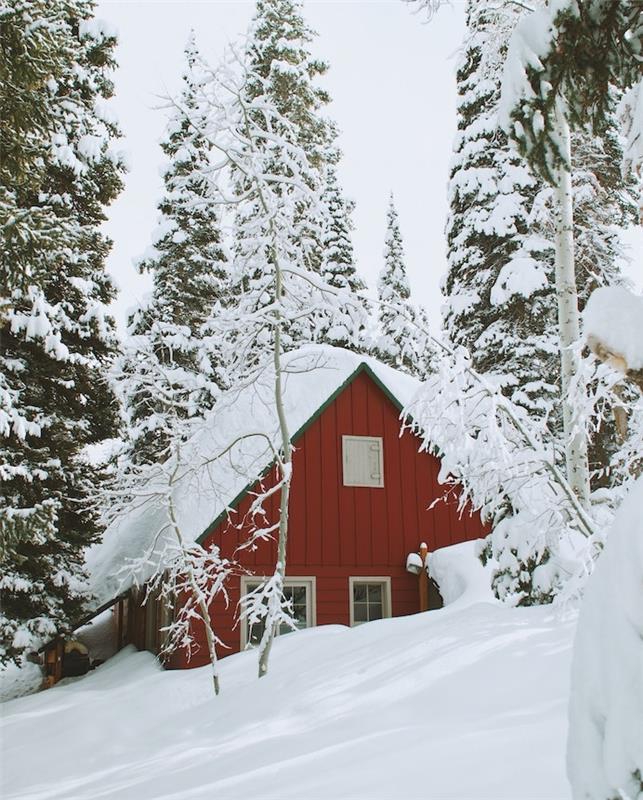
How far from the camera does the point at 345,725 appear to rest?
5789 mm

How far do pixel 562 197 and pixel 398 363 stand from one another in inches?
738

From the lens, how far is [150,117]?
9773 mm

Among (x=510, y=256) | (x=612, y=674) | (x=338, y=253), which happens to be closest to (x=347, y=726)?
(x=612, y=674)

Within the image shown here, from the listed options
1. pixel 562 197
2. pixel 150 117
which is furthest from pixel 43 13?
pixel 562 197

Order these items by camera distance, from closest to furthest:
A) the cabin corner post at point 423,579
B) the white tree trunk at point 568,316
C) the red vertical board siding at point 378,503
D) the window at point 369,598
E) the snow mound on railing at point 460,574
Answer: the white tree trunk at point 568,316, the snow mound on railing at point 460,574, the cabin corner post at point 423,579, the window at point 369,598, the red vertical board siding at point 378,503

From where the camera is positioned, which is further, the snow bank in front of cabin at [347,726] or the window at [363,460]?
the window at [363,460]

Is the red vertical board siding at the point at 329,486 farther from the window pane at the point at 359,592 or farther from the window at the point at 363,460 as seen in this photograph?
the window pane at the point at 359,592

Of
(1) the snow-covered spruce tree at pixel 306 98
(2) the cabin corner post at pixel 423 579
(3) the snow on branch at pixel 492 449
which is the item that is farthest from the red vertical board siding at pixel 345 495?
(1) the snow-covered spruce tree at pixel 306 98

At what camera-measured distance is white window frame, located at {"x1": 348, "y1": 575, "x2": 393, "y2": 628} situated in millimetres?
14562

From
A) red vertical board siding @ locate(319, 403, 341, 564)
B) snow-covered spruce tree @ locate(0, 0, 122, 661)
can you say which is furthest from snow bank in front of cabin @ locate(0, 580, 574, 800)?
red vertical board siding @ locate(319, 403, 341, 564)

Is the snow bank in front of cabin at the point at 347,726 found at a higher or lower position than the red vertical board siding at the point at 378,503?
lower

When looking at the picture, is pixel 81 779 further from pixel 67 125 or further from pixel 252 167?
pixel 67 125

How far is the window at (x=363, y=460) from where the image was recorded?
49.5ft

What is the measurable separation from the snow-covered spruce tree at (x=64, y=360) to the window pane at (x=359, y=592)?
16.8 feet
